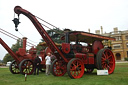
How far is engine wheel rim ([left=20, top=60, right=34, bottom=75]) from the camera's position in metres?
9.18

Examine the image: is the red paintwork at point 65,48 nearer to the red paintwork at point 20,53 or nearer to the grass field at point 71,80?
the grass field at point 71,80

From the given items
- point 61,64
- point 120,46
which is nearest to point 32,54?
point 61,64

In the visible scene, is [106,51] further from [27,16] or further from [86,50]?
[27,16]

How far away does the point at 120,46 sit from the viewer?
5053cm

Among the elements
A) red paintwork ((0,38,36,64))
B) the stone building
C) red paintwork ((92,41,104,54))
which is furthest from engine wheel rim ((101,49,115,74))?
the stone building

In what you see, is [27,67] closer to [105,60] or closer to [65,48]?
[65,48]

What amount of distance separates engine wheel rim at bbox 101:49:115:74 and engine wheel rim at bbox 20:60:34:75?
4.93 meters

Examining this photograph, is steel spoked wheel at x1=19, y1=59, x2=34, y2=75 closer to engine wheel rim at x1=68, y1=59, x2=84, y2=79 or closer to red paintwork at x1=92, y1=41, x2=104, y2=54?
engine wheel rim at x1=68, y1=59, x2=84, y2=79

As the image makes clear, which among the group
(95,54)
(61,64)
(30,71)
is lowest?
(30,71)

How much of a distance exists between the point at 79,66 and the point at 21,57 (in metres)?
5.18

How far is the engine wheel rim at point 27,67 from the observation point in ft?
30.1

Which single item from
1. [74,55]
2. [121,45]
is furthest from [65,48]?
[121,45]

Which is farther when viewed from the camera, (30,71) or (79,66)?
(30,71)

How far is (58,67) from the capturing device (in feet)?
27.0
